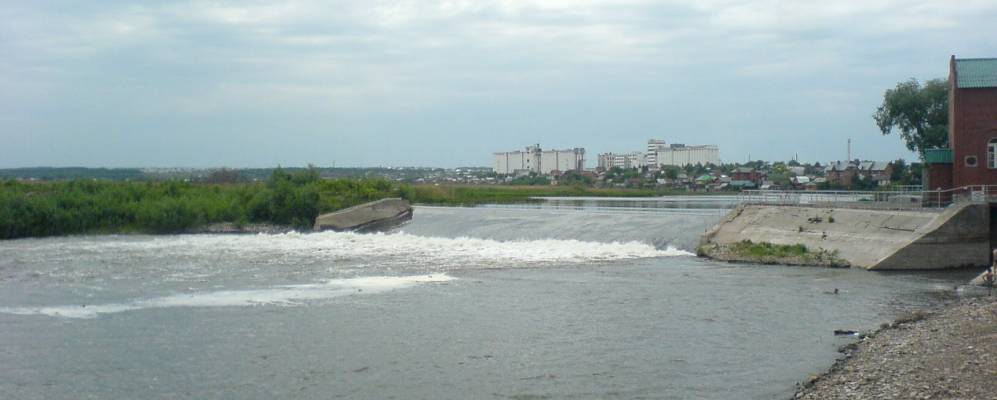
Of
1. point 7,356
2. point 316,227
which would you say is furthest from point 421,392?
point 316,227

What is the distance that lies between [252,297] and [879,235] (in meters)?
21.2

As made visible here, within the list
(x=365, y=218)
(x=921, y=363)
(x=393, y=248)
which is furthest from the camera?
(x=365, y=218)

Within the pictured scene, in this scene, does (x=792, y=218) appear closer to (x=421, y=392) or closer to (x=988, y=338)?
(x=988, y=338)

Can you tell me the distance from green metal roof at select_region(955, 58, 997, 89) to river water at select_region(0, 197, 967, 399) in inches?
475

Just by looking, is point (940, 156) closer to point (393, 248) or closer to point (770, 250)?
point (770, 250)

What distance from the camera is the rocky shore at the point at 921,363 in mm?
13078

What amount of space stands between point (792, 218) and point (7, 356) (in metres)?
28.1

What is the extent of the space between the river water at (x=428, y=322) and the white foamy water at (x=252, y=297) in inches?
3.3

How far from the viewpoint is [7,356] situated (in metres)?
17.4

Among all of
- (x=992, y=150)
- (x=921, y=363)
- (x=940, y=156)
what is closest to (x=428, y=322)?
(x=921, y=363)

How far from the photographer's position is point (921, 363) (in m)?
15.0

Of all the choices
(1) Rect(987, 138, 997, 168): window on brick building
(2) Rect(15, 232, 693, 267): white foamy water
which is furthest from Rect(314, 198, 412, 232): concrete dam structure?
(1) Rect(987, 138, 997, 168): window on brick building

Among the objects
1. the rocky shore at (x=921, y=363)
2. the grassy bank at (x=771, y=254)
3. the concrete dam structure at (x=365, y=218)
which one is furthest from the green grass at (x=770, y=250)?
the concrete dam structure at (x=365, y=218)

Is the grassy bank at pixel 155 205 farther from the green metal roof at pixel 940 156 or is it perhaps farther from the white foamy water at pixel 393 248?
the green metal roof at pixel 940 156
